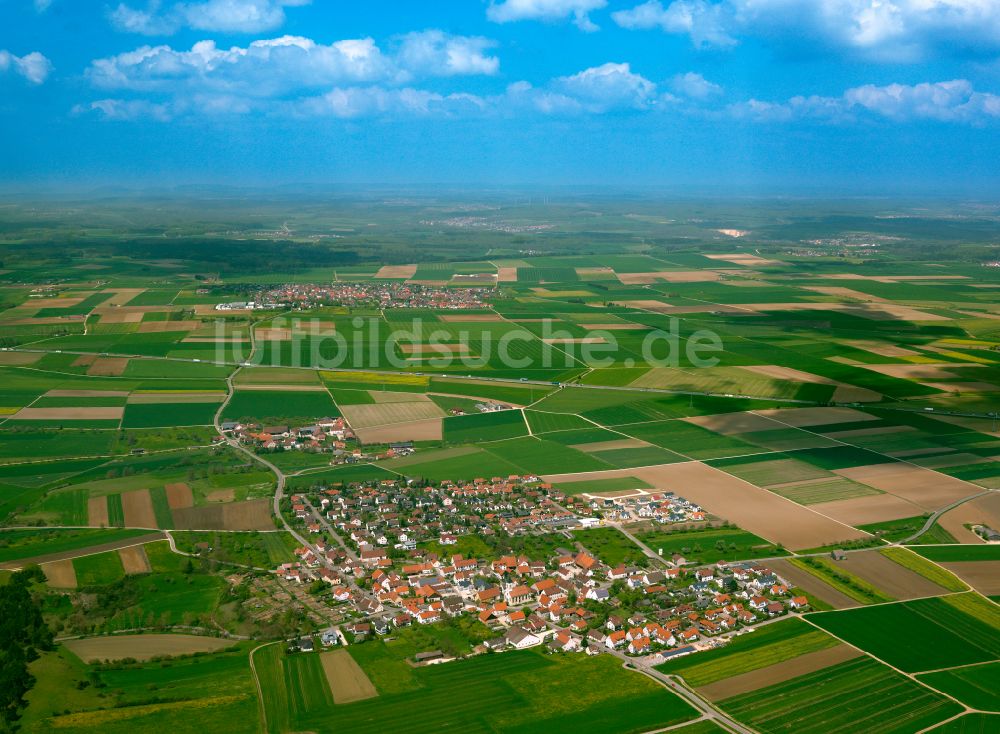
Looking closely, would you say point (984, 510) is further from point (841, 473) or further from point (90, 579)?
point (90, 579)

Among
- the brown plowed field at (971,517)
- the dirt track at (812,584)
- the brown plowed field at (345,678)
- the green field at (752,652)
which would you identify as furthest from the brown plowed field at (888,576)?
the brown plowed field at (345,678)

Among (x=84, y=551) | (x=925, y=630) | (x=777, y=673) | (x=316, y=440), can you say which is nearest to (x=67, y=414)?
(x=316, y=440)

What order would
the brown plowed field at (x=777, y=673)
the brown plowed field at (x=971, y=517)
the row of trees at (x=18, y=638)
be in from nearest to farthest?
1. the row of trees at (x=18, y=638)
2. the brown plowed field at (x=777, y=673)
3. the brown plowed field at (x=971, y=517)

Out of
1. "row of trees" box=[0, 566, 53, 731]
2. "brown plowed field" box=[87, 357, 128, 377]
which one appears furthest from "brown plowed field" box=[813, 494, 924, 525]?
"brown plowed field" box=[87, 357, 128, 377]

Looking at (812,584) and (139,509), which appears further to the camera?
(139,509)

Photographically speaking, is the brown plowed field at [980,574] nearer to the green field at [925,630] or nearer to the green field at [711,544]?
the green field at [925,630]

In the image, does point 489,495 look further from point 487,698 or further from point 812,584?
point 487,698

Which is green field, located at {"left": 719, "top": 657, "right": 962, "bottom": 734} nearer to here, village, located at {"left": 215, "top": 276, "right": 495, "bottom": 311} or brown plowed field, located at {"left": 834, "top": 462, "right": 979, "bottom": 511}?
brown plowed field, located at {"left": 834, "top": 462, "right": 979, "bottom": 511}
